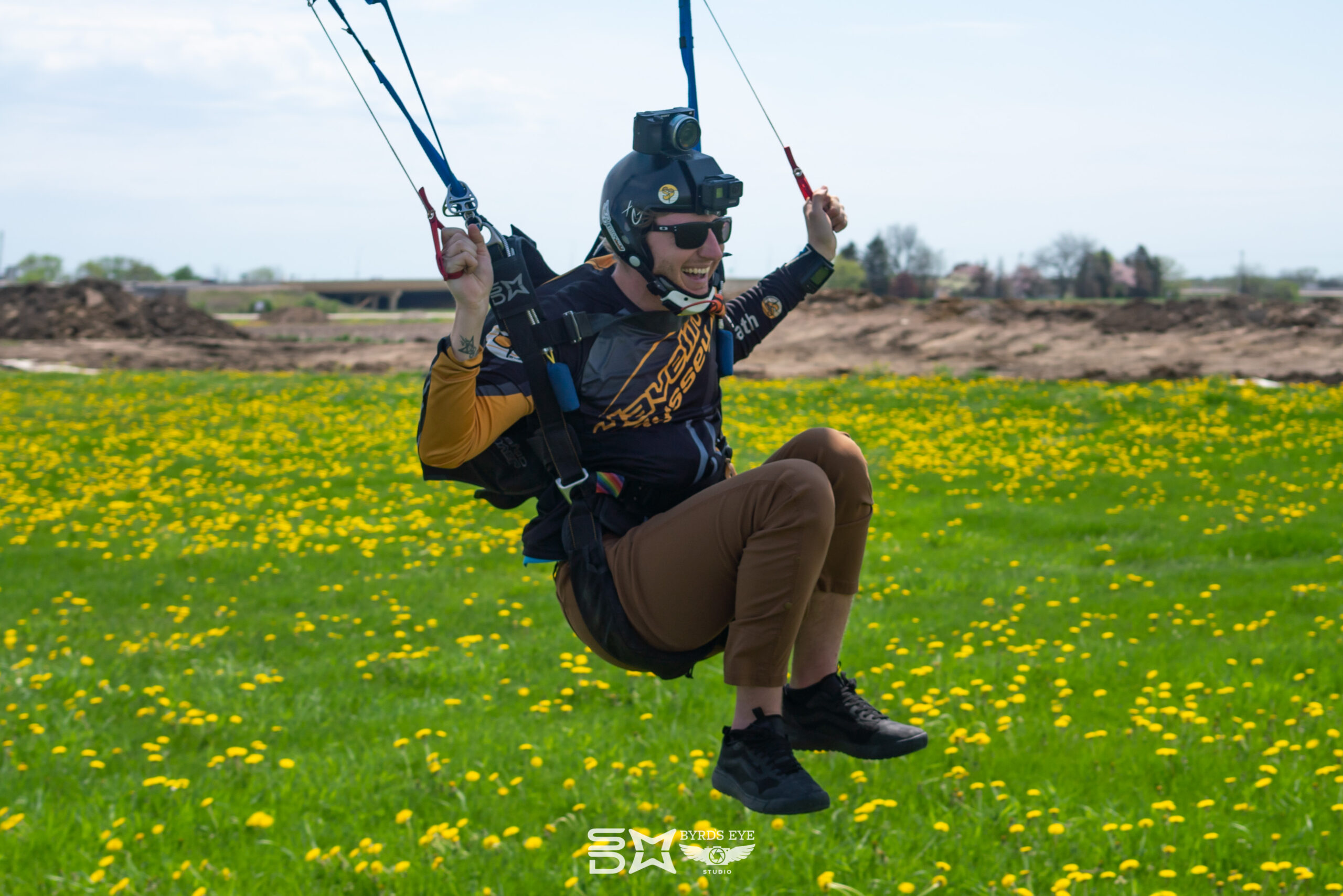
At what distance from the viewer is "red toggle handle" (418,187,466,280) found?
118 inches

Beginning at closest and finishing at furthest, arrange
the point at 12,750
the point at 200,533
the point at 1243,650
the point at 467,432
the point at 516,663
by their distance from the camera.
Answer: the point at 467,432
the point at 12,750
the point at 1243,650
the point at 516,663
the point at 200,533

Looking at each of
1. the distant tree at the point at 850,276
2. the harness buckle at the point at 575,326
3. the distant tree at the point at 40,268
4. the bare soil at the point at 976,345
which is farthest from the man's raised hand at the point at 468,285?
the distant tree at the point at 40,268

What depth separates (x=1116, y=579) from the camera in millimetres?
11094

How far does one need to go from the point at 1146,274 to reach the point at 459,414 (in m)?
64.7

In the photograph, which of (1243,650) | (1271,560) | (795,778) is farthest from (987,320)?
(795,778)

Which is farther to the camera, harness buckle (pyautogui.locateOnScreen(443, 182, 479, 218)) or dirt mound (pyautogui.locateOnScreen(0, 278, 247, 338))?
dirt mound (pyautogui.locateOnScreen(0, 278, 247, 338))

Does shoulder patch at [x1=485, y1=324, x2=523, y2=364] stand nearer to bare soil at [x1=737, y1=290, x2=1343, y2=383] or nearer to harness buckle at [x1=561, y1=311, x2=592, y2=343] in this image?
harness buckle at [x1=561, y1=311, x2=592, y2=343]

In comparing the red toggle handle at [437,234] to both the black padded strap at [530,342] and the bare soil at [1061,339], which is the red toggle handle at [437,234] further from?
the bare soil at [1061,339]

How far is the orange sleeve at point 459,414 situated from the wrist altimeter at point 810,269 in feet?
4.41

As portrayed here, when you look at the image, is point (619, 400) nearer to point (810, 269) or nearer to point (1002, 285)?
point (810, 269)

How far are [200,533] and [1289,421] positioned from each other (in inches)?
652

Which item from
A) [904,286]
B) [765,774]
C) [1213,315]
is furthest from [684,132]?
[904,286]

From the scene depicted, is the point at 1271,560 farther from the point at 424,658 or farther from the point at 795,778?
the point at 795,778

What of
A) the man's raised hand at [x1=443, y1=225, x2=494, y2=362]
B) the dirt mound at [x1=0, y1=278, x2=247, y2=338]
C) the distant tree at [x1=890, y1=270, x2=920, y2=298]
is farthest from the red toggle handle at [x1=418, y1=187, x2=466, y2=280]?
the distant tree at [x1=890, y1=270, x2=920, y2=298]
